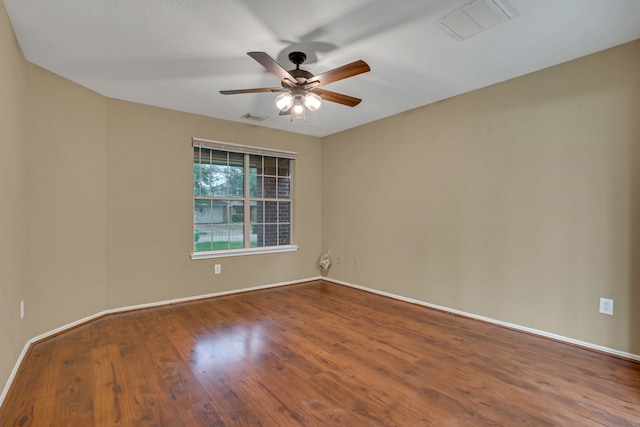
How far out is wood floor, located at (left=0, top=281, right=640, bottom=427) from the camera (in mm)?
1830

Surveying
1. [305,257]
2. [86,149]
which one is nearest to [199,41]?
[86,149]

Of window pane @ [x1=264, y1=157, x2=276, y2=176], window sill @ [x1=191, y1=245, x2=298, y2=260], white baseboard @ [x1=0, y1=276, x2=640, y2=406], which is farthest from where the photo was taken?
window pane @ [x1=264, y1=157, x2=276, y2=176]

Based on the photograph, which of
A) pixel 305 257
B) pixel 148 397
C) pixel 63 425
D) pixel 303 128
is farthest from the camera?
pixel 305 257

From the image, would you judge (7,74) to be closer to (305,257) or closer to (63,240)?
(63,240)

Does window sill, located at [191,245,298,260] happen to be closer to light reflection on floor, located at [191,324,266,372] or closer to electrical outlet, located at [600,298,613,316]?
light reflection on floor, located at [191,324,266,372]

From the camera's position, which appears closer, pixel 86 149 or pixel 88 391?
pixel 88 391

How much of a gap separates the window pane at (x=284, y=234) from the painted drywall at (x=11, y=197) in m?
3.03

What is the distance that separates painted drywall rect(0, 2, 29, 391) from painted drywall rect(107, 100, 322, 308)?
95 centimetres

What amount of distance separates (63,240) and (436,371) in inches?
141

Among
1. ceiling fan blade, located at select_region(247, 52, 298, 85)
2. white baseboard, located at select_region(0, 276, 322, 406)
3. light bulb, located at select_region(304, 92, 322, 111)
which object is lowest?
white baseboard, located at select_region(0, 276, 322, 406)

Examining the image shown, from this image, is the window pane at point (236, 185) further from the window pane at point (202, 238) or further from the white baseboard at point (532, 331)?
the white baseboard at point (532, 331)

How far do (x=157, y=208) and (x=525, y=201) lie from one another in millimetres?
4065

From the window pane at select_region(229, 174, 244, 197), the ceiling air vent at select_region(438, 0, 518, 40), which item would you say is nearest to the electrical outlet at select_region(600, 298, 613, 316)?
the ceiling air vent at select_region(438, 0, 518, 40)

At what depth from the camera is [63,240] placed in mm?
3125
